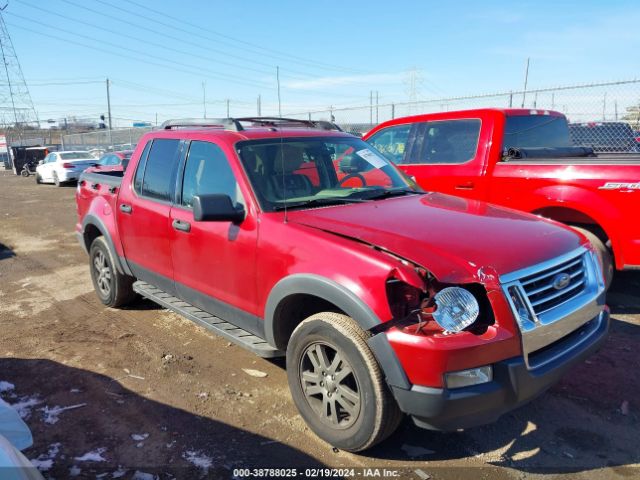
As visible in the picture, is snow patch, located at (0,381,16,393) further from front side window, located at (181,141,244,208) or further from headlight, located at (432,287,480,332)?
headlight, located at (432,287,480,332)

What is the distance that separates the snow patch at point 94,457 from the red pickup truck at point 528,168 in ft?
14.4

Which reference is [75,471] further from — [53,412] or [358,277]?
[358,277]

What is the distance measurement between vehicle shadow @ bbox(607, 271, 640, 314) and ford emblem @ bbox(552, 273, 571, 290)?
275 cm

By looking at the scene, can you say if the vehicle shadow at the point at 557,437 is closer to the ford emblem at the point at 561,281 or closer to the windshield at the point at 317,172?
the ford emblem at the point at 561,281

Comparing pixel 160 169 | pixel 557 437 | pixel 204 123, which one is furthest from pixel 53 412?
pixel 557 437

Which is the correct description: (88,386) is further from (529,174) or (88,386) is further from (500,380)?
(529,174)

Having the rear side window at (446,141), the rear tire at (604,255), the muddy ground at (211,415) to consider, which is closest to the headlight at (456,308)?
the muddy ground at (211,415)

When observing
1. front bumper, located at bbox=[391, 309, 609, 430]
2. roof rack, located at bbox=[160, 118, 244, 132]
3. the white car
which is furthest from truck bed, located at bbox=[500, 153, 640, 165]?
the white car

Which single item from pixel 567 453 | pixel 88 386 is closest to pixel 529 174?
pixel 567 453

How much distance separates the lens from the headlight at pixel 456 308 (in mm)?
2479

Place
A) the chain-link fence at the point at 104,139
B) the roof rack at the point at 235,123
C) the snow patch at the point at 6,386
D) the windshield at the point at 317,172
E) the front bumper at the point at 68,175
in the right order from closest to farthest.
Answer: the windshield at the point at 317,172
the snow patch at the point at 6,386
the roof rack at the point at 235,123
the front bumper at the point at 68,175
the chain-link fence at the point at 104,139

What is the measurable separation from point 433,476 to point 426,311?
37.4 inches

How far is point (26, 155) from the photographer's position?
3109 cm

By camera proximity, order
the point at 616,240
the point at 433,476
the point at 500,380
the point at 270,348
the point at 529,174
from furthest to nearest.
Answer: the point at 529,174 → the point at 616,240 → the point at 270,348 → the point at 433,476 → the point at 500,380
